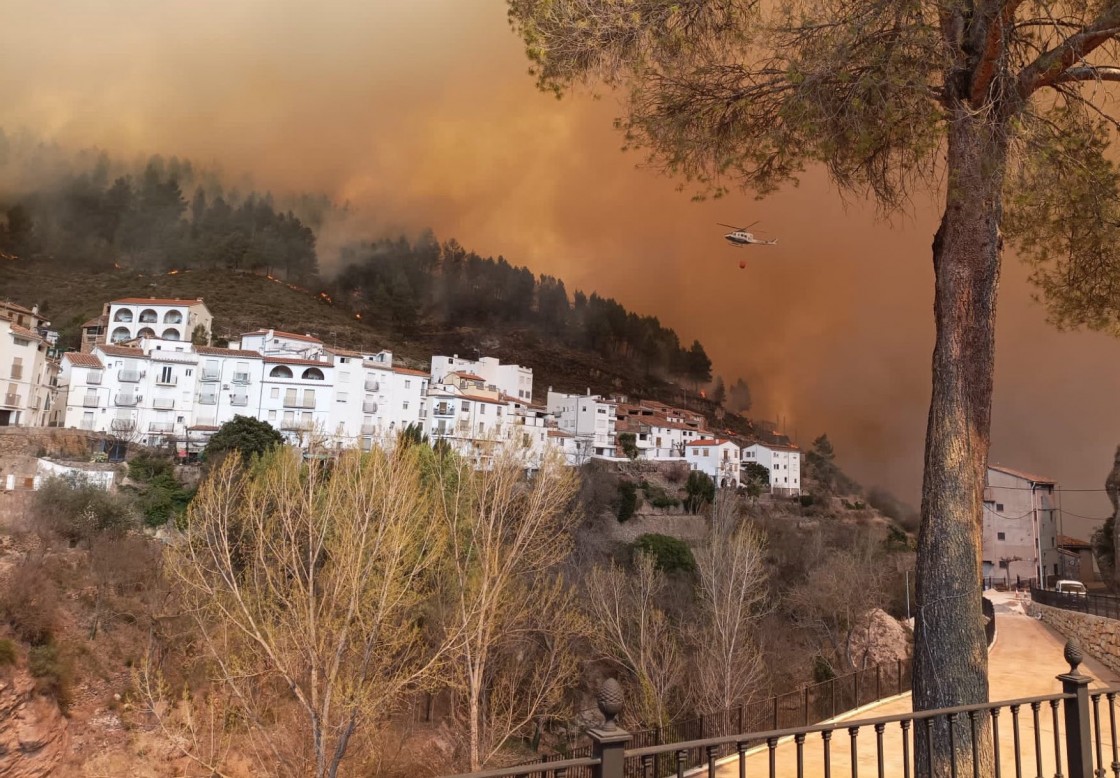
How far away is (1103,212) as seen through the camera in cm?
603

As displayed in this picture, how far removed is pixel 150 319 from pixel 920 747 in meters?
54.2

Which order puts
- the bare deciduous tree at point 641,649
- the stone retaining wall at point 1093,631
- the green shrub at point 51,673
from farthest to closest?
the bare deciduous tree at point 641,649 → the green shrub at point 51,673 → the stone retaining wall at point 1093,631

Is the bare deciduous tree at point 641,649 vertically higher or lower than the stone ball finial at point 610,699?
lower

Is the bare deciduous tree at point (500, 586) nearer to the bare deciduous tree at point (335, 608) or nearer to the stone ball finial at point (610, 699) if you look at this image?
→ the bare deciduous tree at point (335, 608)

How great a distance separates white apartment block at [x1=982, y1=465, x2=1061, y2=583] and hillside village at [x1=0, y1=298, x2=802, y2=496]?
62.2 feet

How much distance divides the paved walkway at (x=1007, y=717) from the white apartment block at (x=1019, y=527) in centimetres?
2582

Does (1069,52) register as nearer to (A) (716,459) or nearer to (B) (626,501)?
(B) (626,501)

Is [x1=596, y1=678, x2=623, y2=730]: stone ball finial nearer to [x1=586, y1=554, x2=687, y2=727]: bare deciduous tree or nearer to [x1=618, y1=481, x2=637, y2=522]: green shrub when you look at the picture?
[x1=586, y1=554, x2=687, y2=727]: bare deciduous tree

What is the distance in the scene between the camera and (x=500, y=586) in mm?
15711

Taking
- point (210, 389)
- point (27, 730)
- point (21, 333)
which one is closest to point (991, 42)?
point (27, 730)

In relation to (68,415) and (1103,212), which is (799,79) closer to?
(1103,212)

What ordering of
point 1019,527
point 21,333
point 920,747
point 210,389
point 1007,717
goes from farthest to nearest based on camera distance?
point 1019,527 → point 210,389 → point 21,333 → point 1007,717 → point 920,747

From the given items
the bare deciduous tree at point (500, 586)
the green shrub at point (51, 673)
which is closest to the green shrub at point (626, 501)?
the bare deciduous tree at point (500, 586)

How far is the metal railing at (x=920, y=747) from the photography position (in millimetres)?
2742
